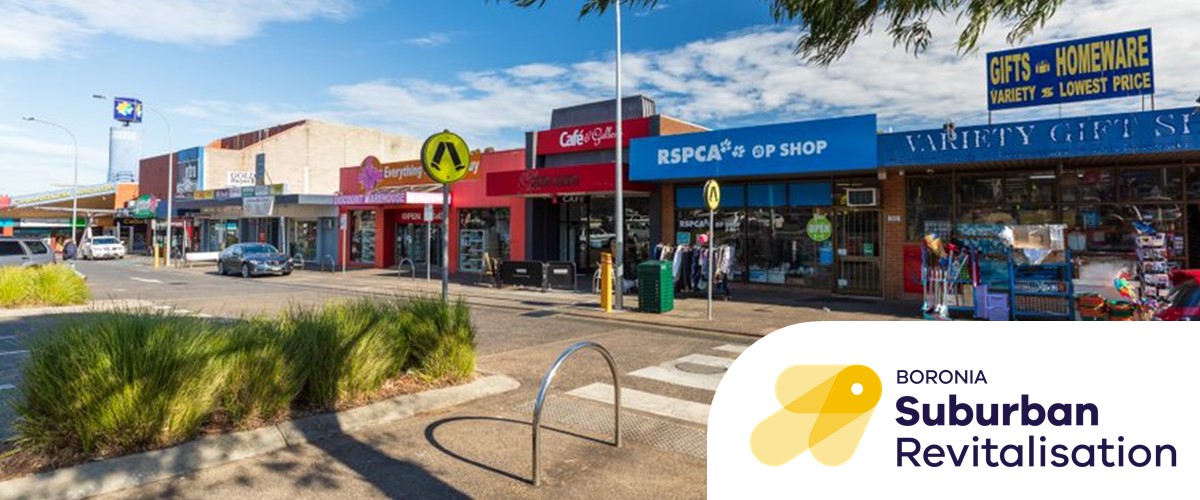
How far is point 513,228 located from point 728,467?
22266 mm

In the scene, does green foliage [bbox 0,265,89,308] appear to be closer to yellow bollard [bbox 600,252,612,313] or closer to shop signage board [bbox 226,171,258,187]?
yellow bollard [bbox 600,252,612,313]

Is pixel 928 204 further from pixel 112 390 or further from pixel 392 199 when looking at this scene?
pixel 392 199

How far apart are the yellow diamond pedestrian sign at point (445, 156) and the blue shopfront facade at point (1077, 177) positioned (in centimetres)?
1053

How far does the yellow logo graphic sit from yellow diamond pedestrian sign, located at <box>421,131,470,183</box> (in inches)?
235

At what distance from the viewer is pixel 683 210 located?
62.7ft

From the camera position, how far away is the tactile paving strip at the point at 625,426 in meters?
5.11

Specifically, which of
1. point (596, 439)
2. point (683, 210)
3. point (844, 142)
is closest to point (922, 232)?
point (844, 142)

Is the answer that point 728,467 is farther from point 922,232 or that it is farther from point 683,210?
point 683,210

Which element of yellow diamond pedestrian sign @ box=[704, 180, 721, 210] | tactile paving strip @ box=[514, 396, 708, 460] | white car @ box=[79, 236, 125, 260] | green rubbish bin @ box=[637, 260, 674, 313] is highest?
yellow diamond pedestrian sign @ box=[704, 180, 721, 210]

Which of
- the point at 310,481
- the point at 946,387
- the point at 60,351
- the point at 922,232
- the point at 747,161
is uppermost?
the point at 747,161

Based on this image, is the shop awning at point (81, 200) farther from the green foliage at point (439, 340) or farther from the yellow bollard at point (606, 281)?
the green foliage at point (439, 340)

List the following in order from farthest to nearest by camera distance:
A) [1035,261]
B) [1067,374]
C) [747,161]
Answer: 1. [747,161]
2. [1035,261]
3. [1067,374]

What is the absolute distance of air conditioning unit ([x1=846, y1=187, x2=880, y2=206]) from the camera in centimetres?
1584

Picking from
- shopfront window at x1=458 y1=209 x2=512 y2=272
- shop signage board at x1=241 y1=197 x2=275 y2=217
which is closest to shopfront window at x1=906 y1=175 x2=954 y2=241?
shopfront window at x1=458 y1=209 x2=512 y2=272
